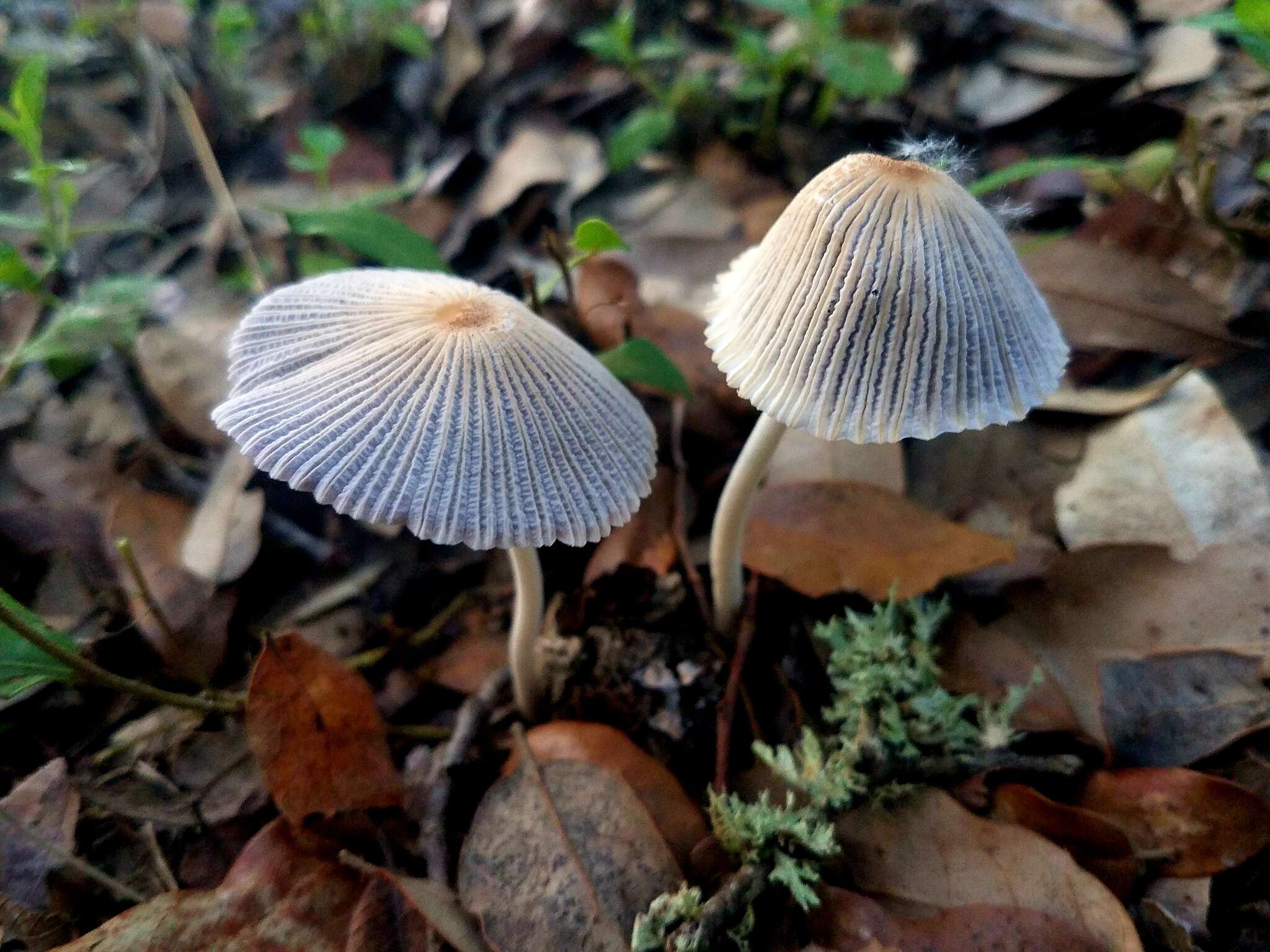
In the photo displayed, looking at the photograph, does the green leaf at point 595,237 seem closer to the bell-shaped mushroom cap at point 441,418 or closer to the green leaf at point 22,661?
the bell-shaped mushroom cap at point 441,418

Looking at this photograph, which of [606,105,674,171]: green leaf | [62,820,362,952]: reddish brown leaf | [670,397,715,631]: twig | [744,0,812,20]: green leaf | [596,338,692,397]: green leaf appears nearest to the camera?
[62,820,362,952]: reddish brown leaf

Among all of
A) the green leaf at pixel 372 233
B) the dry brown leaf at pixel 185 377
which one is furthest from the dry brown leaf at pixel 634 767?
the dry brown leaf at pixel 185 377

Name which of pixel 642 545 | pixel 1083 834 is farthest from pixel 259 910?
pixel 1083 834

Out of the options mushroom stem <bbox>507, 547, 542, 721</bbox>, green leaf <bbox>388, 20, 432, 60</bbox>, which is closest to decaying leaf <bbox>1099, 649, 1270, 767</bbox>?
mushroom stem <bbox>507, 547, 542, 721</bbox>

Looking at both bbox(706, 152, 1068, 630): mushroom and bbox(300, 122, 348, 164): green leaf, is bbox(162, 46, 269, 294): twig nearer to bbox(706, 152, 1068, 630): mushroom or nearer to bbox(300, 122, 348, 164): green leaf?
bbox(300, 122, 348, 164): green leaf

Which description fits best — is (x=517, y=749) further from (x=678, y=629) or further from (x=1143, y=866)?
(x=1143, y=866)
